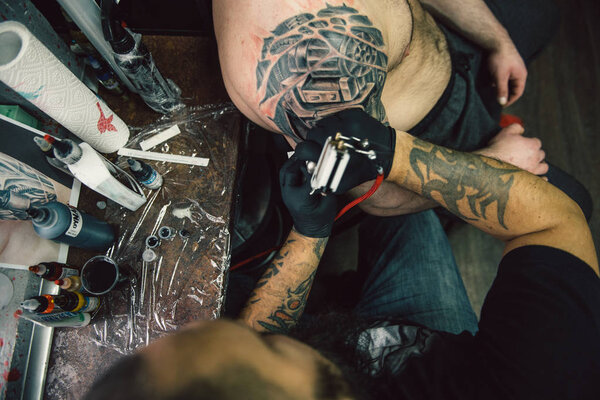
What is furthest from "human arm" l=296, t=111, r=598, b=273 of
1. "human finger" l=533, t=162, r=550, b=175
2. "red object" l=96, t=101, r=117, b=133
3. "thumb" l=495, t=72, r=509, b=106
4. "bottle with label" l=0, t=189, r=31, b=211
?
"bottle with label" l=0, t=189, r=31, b=211

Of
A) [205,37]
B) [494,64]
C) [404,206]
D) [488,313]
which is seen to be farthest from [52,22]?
[494,64]

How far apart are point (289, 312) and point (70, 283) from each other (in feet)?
2.20

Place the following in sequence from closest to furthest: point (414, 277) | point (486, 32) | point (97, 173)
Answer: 1. point (97, 173)
2. point (414, 277)
3. point (486, 32)

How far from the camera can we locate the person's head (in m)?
0.38

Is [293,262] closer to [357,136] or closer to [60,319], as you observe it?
[357,136]

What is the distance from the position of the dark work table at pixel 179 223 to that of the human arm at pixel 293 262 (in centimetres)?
19

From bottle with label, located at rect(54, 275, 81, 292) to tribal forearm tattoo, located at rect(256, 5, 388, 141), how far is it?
75 centimetres

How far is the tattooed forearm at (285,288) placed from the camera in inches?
38.6

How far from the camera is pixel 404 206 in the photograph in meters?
1.18

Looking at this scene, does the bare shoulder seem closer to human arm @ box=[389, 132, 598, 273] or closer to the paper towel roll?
human arm @ box=[389, 132, 598, 273]

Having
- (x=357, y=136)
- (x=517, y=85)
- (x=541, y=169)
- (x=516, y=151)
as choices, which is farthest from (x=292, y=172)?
(x=517, y=85)

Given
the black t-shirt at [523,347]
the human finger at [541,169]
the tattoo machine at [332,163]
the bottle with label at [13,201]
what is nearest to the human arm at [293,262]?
the tattoo machine at [332,163]

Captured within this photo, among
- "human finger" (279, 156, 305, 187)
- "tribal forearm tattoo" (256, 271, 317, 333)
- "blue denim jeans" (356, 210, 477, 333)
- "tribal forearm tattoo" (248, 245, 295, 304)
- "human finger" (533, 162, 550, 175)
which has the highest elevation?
"human finger" (279, 156, 305, 187)

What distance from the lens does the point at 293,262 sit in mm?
1042
